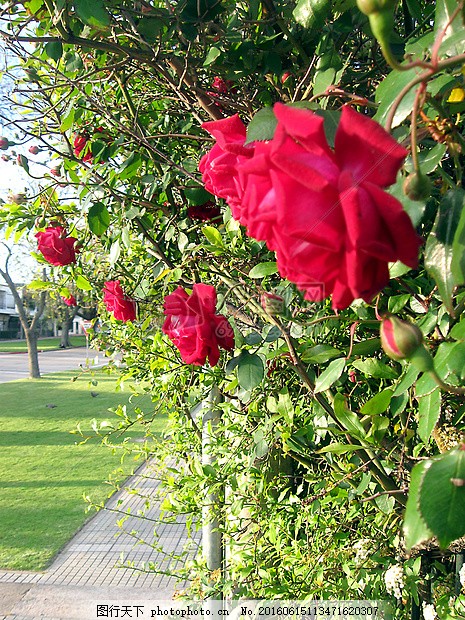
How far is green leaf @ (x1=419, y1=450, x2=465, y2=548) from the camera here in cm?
37

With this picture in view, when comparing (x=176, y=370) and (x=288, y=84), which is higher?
(x=288, y=84)

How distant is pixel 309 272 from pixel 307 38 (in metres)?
0.88

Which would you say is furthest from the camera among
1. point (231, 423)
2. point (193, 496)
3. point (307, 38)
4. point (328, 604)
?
point (193, 496)

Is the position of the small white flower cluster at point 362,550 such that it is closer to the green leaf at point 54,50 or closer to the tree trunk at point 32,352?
the green leaf at point 54,50

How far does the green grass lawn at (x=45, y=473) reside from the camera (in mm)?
4598

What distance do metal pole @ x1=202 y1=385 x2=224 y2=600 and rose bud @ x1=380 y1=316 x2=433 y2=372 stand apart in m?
1.44

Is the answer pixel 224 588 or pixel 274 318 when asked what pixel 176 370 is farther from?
pixel 274 318

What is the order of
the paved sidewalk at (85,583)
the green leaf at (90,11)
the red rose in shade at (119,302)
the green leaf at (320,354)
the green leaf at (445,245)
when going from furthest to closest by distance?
the paved sidewalk at (85,583)
the red rose in shade at (119,302)
the green leaf at (320,354)
the green leaf at (90,11)
the green leaf at (445,245)

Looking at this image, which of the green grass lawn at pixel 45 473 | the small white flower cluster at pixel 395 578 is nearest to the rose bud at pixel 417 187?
the small white flower cluster at pixel 395 578

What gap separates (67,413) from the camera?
32.1 ft

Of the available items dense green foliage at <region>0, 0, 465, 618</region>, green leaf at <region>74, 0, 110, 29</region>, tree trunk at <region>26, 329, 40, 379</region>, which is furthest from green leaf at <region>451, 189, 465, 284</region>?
tree trunk at <region>26, 329, 40, 379</region>

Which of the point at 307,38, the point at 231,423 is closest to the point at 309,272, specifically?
the point at 307,38

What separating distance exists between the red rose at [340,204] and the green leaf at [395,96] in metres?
0.16

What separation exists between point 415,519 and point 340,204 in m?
0.23
